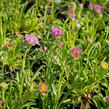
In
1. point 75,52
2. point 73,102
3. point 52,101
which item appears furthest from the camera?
point 73,102

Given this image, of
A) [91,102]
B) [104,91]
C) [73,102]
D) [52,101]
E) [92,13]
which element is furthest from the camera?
[92,13]

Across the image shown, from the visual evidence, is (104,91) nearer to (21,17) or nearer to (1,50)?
(1,50)

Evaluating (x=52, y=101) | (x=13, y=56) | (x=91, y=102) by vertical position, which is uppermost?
(x=13, y=56)

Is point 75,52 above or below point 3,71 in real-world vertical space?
above

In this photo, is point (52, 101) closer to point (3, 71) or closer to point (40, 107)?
point (40, 107)

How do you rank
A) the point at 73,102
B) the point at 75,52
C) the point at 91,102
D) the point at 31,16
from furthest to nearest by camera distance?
the point at 31,16 < the point at 91,102 < the point at 73,102 < the point at 75,52

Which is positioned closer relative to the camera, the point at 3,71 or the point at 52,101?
the point at 52,101

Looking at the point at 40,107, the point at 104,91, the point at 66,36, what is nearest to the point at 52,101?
the point at 40,107

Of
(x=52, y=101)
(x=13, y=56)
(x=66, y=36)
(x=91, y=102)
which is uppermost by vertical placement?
(x=66, y=36)

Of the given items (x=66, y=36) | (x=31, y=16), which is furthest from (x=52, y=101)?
(x=31, y=16)
